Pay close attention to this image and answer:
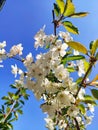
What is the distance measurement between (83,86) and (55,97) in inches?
7.5

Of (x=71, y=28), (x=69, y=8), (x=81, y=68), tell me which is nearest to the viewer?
(x=81, y=68)

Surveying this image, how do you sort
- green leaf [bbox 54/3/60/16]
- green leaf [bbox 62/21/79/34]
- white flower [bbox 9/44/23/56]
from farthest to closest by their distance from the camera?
white flower [bbox 9/44/23/56] → green leaf [bbox 62/21/79/34] → green leaf [bbox 54/3/60/16]

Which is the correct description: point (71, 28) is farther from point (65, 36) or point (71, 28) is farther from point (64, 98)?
point (64, 98)

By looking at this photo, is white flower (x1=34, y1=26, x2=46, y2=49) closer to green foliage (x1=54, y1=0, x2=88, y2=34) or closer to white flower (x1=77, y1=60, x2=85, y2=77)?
green foliage (x1=54, y1=0, x2=88, y2=34)

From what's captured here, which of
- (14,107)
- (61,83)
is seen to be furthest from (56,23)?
(14,107)

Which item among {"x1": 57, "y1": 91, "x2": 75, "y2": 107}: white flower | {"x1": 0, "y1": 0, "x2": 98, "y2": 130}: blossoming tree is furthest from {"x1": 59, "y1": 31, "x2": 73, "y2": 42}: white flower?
{"x1": 57, "y1": 91, "x2": 75, "y2": 107}: white flower

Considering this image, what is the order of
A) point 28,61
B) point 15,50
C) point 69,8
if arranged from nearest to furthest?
point 28,61, point 69,8, point 15,50

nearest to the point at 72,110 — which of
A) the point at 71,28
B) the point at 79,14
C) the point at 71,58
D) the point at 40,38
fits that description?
the point at 71,58

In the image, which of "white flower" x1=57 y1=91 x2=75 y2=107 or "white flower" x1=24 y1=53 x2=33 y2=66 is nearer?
"white flower" x1=57 y1=91 x2=75 y2=107

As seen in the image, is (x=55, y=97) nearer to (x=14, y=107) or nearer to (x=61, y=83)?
(x=61, y=83)

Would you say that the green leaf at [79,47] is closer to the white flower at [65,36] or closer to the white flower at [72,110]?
the white flower at [65,36]

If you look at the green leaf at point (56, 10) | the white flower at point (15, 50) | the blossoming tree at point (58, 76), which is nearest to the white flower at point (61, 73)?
the blossoming tree at point (58, 76)

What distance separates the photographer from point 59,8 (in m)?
2.65

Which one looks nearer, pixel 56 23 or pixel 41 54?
pixel 41 54
